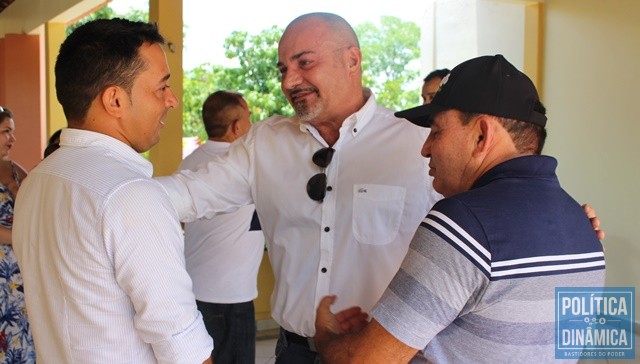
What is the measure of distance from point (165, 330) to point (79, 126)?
49 centimetres

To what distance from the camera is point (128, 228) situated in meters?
1.43

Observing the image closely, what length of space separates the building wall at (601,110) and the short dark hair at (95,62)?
525 cm

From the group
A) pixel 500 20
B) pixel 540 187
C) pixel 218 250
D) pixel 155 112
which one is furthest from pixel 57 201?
pixel 500 20

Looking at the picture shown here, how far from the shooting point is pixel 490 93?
145cm

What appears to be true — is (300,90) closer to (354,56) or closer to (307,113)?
(307,113)

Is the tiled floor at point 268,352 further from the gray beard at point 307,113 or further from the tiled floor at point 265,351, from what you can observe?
the gray beard at point 307,113

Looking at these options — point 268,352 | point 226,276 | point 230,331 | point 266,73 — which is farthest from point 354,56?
point 266,73

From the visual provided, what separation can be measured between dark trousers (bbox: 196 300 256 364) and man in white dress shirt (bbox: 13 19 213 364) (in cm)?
214

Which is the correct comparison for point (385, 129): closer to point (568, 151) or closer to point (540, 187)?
point (540, 187)

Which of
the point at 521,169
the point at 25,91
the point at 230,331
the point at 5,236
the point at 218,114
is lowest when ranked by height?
the point at 230,331

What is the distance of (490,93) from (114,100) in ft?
2.59

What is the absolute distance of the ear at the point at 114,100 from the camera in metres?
1.55

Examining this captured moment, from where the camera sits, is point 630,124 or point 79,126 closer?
point 79,126

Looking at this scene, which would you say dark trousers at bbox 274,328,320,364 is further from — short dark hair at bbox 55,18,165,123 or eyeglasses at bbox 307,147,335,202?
short dark hair at bbox 55,18,165,123
